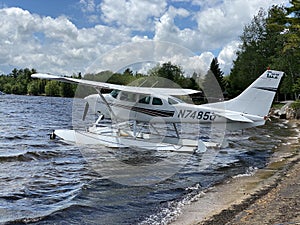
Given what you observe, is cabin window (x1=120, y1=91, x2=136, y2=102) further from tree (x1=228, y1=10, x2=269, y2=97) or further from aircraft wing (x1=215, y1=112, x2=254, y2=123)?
tree (x1=228, y1=10, x2=269, y2=97)

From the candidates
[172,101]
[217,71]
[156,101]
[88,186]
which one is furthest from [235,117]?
[217,71]

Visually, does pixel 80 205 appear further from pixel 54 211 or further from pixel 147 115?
pixel 147 115

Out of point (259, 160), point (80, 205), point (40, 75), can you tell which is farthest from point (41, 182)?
point (259, 160)

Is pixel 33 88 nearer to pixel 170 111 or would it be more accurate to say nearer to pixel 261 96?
pixel 170 111

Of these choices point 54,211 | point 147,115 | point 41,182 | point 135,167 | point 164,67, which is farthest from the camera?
point 164,67

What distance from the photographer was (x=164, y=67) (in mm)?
33438

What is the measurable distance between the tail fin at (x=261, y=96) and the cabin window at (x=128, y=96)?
13.6 ft

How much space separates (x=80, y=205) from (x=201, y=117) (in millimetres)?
7747

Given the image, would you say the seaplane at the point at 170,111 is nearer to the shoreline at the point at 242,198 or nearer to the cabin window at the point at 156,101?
the cabin window at the point at 156,101

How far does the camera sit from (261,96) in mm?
13695

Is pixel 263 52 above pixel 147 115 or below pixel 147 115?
above

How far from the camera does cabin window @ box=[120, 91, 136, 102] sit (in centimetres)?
1362

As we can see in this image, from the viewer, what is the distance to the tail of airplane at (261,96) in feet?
44.4

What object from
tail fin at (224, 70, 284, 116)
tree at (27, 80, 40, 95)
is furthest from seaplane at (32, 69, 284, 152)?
tree at (27, 80, 40, 95)
